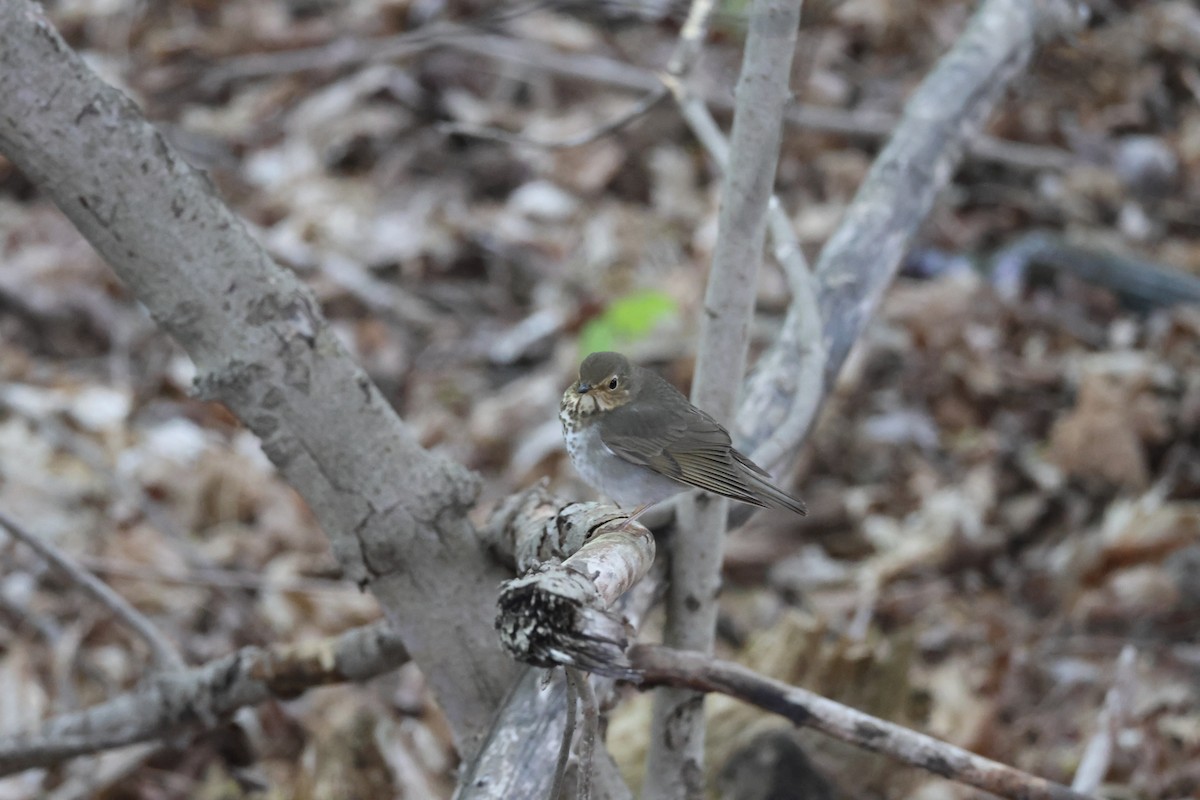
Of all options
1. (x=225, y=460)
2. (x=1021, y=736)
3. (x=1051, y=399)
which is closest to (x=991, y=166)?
(x=1051, y=399)

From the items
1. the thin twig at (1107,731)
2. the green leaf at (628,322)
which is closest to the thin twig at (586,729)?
the thin twig at (1107,731)

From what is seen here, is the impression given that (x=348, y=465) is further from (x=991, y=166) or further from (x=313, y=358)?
(x=991, y=166)

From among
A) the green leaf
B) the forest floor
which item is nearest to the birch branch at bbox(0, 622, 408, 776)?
the forest floor

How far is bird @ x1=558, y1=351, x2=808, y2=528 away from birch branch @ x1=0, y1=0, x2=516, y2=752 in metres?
0.32

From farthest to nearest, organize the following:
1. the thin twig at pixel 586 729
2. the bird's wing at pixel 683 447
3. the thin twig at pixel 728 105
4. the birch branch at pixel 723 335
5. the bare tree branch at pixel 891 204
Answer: the thin twig at pixel 728 105 → the bare tree branch at pixel 891 204 → the bird's wing at pixel 683 447 → the birch branch at pixel 723 335 → the thin twig at pixel 586 729

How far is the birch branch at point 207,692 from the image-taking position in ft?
8.23

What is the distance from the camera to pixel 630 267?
6059 mm

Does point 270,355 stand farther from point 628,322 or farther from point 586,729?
point 628,322

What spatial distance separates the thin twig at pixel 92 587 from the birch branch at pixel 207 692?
0.44 ft

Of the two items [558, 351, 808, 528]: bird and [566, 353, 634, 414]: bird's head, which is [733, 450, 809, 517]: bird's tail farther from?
[566, 353, 634, 414]: bird's head

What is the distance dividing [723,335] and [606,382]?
0.40 m

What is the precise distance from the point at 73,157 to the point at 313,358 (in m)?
0.49

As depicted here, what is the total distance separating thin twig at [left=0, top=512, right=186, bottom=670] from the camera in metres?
2.72

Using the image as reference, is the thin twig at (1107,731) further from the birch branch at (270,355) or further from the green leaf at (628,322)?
the green leaf at (628,322)
